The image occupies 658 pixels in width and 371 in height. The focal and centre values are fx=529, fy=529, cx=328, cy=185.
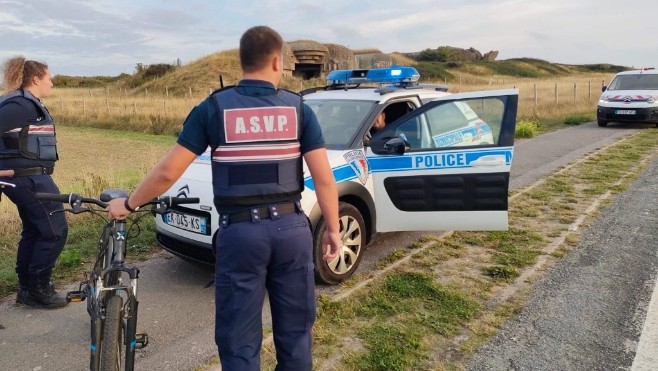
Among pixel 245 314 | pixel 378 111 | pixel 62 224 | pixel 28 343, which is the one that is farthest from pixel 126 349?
pixel 378 111

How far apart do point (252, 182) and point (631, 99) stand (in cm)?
1723

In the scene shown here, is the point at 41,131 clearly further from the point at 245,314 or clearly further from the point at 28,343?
the point at 245,314

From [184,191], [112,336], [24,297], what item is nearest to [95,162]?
[24,297]

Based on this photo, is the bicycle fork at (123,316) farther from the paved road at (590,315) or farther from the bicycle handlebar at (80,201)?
the paved road at (590,315)

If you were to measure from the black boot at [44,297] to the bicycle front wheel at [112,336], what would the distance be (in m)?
1.88

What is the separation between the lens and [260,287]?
92.0 inches

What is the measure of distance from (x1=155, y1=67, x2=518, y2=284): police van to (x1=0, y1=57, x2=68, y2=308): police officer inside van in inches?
35.9

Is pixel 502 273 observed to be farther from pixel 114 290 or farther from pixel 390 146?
pixel 114 290

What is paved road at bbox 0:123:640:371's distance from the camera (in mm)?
3383

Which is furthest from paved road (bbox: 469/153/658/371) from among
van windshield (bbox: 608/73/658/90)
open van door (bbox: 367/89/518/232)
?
van windshield (bbox: 608/73/658/90)

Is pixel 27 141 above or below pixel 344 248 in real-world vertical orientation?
above

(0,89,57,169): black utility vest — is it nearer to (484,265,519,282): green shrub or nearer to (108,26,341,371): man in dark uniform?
(108,26,341,371): man in dark uniform

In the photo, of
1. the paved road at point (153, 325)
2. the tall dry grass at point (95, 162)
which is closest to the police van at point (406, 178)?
the paved road at point (153, 325)

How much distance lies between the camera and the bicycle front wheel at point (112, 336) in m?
2.53
